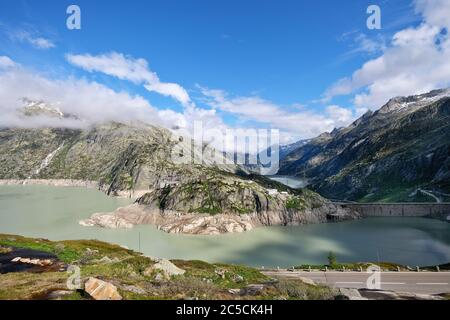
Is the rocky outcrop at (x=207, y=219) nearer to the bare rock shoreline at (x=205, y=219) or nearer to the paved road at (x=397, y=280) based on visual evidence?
the bare rock shoreline at (x=205, y=219)

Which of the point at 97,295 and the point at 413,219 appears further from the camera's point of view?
the point at 413,219

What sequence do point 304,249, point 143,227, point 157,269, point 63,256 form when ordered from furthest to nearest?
point 143,227, point 304,249, point 63,256, point 157,269

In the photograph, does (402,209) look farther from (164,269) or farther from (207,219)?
(164,269)

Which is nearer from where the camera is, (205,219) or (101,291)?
(101,291)

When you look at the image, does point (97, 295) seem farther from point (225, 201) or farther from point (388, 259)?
point (225, 201)

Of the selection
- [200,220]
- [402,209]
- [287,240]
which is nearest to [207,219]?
[200,220]

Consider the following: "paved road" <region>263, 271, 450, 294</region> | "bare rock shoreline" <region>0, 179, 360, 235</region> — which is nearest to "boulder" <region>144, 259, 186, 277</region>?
"paved road" <region>263, 271, 450, 294</region>
